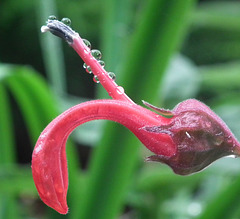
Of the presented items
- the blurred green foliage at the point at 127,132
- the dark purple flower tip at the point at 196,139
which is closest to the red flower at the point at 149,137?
the dark purple flower tip at the point at 196,139

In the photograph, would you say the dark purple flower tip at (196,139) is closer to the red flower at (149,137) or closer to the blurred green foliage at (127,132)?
the red flower at (149,137)

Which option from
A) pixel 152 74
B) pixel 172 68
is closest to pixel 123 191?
pixel 152 74

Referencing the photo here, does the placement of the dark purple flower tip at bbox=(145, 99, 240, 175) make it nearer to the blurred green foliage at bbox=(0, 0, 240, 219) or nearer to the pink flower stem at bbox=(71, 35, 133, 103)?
the pink flower stem at bbox=(71, 35, 133, 103)

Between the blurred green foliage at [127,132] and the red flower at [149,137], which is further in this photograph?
the blurred green foliage at [127,132]

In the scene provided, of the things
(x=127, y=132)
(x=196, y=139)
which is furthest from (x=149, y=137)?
(x=127, y=132)

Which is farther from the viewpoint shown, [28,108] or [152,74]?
[28,108]

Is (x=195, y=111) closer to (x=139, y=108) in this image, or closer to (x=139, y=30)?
(x=139, y=108)

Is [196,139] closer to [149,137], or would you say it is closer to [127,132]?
[149,137]

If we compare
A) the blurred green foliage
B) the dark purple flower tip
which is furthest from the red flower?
the blurred green foliage
